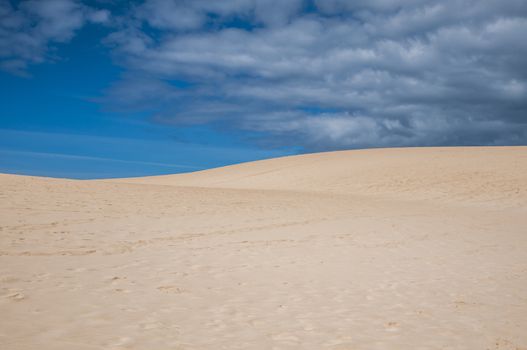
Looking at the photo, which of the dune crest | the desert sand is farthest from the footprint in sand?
the dune crest

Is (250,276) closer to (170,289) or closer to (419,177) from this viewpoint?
(170,289)

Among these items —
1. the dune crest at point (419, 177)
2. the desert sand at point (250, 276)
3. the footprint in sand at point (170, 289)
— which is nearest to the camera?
the desert sand at point (250, 276)

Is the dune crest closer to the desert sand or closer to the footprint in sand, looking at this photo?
the desert sand

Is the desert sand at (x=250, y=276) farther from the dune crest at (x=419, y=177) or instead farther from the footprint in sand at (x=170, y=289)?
the dune crest at (x=419, y=177)

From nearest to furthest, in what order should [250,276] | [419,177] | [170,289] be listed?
1. [170,289]
2. [250,276]
3. [419,177]

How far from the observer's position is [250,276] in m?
7.81

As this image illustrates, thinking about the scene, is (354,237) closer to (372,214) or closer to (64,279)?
(372,214)

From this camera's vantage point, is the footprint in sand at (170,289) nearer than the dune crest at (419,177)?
Yes

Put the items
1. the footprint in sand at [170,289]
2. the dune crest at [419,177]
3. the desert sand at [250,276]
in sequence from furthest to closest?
the dune crest at [419,177] < the footprint in sand at [170,289] < the desert sand at [250,276]

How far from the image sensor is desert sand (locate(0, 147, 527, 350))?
189 inches

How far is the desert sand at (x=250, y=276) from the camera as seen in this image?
4812mm

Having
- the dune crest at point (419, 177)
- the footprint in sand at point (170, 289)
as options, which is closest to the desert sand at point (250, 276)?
the footprint in sand at point (170, 289)

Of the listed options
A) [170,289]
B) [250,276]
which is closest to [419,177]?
[250,276]

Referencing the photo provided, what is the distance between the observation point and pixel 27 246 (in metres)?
9.30
